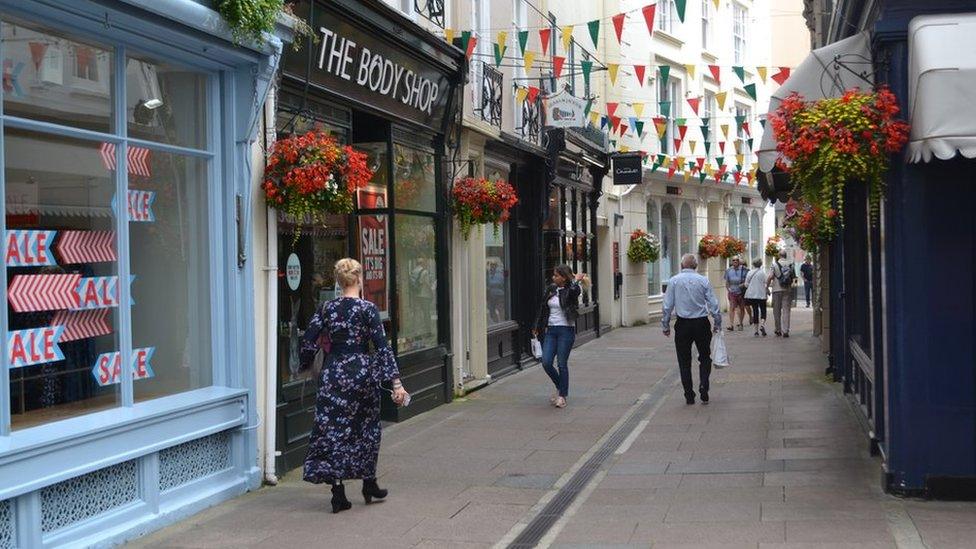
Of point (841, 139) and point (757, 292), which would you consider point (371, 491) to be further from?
point (757, 292)

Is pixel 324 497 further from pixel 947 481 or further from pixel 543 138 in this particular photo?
pixel 543 138

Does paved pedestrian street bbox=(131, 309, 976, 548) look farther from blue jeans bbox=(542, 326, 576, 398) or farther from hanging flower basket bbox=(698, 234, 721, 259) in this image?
hanging flower basket bbox=(698, 234, 721, 259)

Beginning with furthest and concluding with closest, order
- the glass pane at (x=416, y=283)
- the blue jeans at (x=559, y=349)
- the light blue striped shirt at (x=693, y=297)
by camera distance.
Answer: the blue jeans at (x=559, y=349), the light blue striped shirt at (x=693, y=297), the glass pane at (x=416, y=283)

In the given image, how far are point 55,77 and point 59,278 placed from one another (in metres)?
1.27

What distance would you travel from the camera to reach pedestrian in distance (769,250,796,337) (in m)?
23.0

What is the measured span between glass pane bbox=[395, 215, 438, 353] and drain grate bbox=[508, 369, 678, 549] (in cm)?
271

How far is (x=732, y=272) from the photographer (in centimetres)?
2586

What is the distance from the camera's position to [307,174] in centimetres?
873

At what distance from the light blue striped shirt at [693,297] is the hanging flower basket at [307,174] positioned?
5427 mm

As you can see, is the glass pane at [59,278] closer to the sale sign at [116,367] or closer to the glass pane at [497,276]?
the sale sign at [116,367]

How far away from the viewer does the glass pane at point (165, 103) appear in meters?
7.77

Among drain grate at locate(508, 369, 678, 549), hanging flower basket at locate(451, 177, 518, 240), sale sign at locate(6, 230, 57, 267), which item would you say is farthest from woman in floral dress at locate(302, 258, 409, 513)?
hanging flower basket at locate(451, 177, 518, 240)

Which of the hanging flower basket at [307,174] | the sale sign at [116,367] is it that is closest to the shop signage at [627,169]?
the hanging flower basket at [307,174]

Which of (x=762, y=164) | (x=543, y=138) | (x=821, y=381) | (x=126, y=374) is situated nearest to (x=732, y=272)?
(x=543, y=138)
